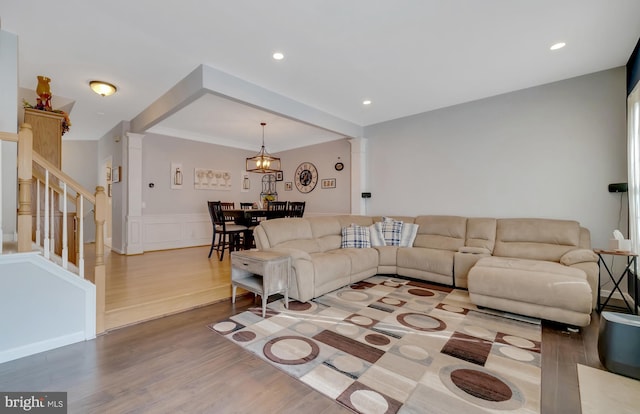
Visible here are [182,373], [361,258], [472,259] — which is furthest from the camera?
[361,258]

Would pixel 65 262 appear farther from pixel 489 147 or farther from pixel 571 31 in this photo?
pixel 489 147

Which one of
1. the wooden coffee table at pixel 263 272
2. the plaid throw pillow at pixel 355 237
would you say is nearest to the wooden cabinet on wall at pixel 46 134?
the wooden coffee table at pixel 263 272

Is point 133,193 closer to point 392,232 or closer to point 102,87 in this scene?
point 102,87

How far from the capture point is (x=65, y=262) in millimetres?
2285

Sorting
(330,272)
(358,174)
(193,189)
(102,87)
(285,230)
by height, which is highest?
(102,87)

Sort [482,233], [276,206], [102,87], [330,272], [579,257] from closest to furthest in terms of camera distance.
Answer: [579,257], [330,272], [102,87], [482,233], [276,206]

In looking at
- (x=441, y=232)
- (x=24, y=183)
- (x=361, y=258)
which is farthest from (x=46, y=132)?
(x=441, y=232)

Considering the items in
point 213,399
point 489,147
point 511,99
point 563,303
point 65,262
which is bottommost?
point 213,399

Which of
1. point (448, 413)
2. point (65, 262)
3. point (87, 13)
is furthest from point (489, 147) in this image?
point (65, 262)

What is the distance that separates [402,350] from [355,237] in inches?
89.1

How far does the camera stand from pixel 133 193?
523 cm

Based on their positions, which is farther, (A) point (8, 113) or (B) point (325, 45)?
(B) point (325, 45)

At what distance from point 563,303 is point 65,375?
155 inches

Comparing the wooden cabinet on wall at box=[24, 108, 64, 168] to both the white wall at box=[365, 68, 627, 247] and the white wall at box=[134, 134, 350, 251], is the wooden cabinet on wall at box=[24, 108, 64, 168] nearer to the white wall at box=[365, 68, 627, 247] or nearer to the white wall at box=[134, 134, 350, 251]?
the white wall at box=[134, 134, 350, 251]
